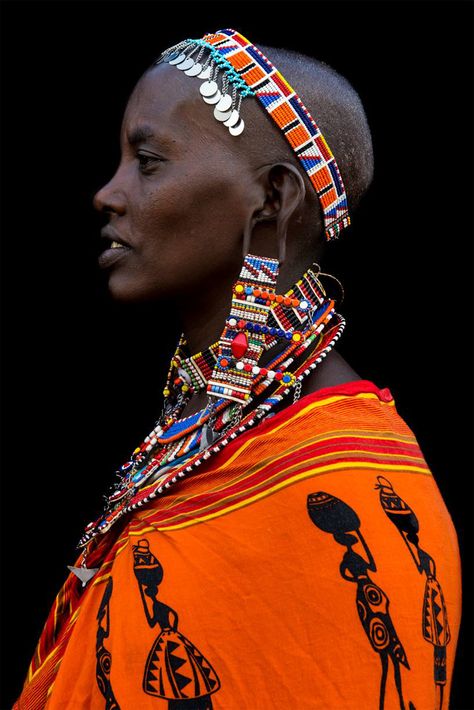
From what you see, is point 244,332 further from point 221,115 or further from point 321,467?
point 221,115

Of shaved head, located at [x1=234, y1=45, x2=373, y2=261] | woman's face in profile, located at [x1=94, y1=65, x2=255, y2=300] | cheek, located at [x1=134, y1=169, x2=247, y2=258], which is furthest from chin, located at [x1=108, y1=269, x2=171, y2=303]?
shaved head, located at [x1=234, y1=45, x2=373, y2=261]

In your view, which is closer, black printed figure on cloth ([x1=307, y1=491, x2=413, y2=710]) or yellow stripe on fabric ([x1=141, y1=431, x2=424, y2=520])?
black printed figure on cloth ([x1=307, y1=491, x2=413, y2=710])

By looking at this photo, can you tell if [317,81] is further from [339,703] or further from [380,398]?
[339,703]

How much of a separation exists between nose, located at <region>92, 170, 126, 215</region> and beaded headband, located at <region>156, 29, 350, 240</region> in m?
0.36

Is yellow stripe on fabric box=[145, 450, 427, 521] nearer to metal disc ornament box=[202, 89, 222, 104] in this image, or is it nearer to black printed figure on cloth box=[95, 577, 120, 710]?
black printed figure on cloth box=[95, 577, 120, 710]

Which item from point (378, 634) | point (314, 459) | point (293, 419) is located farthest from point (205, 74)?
point (378, 634)

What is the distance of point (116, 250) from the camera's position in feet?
9.95

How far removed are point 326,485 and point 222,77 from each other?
49.2 inches

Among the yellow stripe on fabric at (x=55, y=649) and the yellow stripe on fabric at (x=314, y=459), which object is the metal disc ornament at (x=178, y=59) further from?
the yellow stripe on fabric at (x=55, y=649)

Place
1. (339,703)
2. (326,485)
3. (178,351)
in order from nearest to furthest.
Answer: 1. (339,703)
2. (326,485)
3. (178,351)

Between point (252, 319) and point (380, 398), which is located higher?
point (252, 319)

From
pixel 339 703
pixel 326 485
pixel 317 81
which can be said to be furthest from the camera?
pixel 317 81

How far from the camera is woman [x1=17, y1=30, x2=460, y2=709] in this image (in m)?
2.52

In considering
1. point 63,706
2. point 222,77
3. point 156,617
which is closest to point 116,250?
point 222,77
